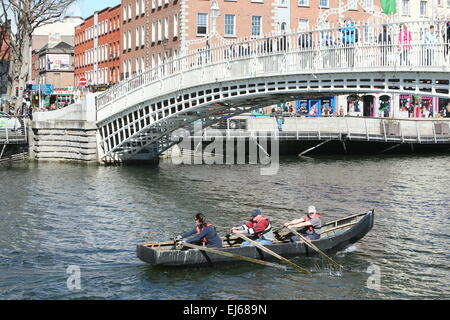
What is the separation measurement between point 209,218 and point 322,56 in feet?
28.2

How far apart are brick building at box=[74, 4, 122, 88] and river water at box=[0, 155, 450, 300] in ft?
133

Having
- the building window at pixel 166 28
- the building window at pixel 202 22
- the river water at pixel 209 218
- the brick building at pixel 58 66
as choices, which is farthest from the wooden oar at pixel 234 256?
the brick building at pixel 58 66

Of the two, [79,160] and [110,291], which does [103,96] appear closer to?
[79,160]

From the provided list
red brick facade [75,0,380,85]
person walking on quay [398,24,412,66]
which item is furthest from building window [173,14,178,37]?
person walking on quay [398,24,412,66]

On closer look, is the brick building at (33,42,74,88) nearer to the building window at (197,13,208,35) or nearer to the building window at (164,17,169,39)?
the building window at (164,17,169,39)

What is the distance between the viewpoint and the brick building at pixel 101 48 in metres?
94.4

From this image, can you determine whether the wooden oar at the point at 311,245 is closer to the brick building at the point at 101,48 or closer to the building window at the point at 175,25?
the building window at the point at 175,25

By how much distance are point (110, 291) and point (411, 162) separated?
3711cm

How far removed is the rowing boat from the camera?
22.8 meters

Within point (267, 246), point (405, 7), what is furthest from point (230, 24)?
point (267, 246)

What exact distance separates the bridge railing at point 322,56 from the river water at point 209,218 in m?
5.18

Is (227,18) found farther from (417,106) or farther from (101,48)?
(101,48)

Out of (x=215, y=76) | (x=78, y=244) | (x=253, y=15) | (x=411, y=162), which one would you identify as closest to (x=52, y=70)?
(x=253, y=15)
